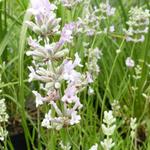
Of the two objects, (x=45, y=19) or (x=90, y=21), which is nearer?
(x=45, y=19)

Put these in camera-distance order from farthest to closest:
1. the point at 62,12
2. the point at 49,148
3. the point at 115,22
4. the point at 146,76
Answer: the point at 115,22 → the point at 146,76 → the point at 62,12 → the point at 49,148

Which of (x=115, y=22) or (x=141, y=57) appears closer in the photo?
(x=141, y=57)

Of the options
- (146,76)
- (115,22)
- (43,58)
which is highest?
(43,58)

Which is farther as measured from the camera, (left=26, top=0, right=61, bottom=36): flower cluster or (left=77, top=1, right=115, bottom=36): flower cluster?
(left=77, top=1, right=115, bottom=36): flower cluster

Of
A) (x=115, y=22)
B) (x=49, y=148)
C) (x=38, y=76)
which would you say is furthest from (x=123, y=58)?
(x=38, y=76)

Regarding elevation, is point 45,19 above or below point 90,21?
above

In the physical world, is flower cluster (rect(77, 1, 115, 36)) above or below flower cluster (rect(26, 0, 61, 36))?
below

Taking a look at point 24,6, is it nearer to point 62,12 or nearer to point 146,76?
point 62,12

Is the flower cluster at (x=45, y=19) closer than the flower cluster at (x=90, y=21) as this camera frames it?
Yes

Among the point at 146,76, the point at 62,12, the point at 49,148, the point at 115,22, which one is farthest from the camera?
the point at 115,22

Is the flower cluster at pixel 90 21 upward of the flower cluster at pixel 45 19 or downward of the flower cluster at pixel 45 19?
downward

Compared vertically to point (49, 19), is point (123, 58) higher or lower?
lower
